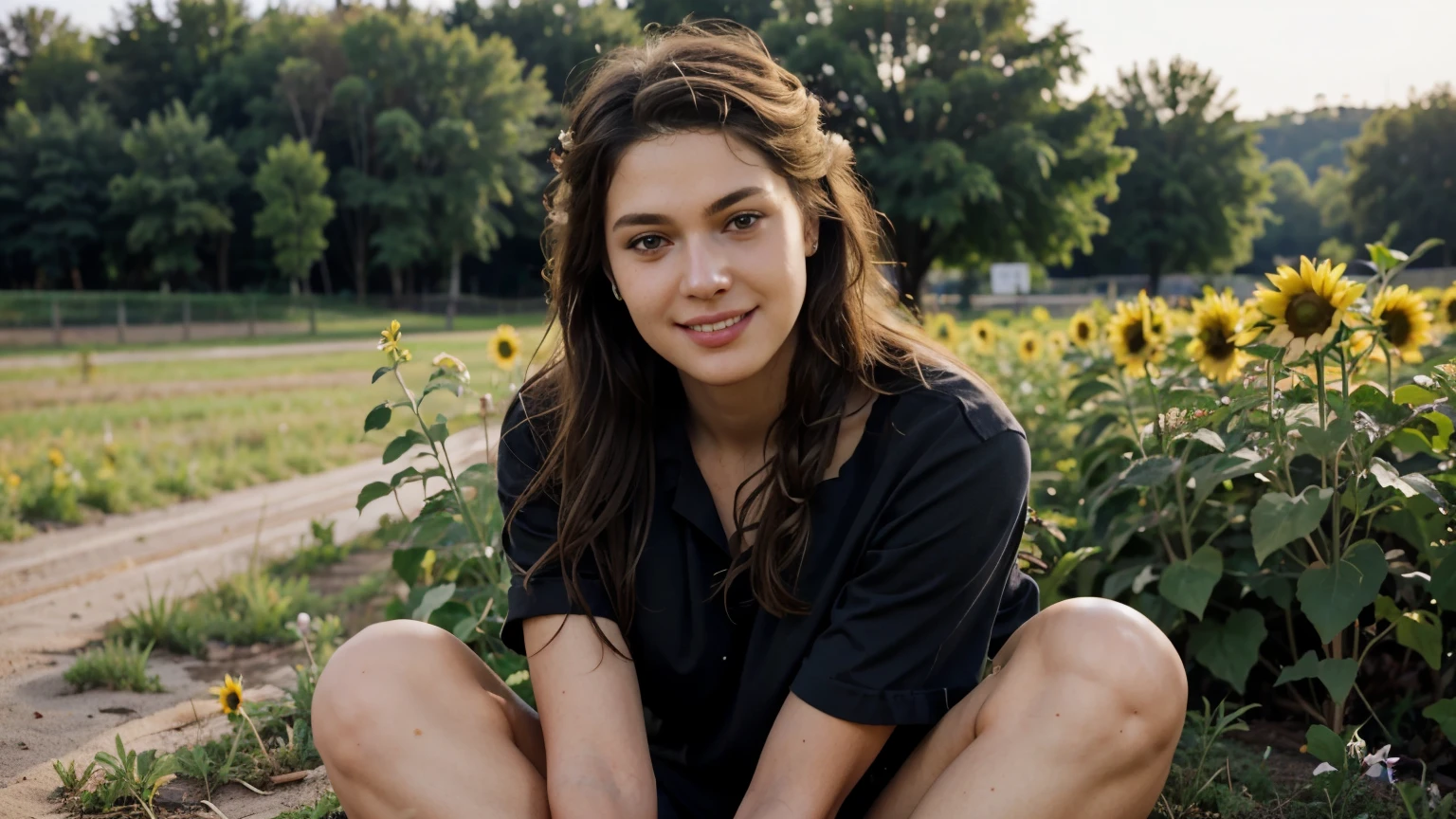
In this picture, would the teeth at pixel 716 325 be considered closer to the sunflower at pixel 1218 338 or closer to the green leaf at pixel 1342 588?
the green leaf at pixel 1342 588

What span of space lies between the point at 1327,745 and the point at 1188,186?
4774 centimetres

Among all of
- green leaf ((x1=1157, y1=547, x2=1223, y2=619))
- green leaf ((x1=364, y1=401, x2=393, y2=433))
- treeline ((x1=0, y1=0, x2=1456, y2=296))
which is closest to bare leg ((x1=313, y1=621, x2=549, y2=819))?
green leaf ((x1=364, y1=401, x2=393, y2=433))

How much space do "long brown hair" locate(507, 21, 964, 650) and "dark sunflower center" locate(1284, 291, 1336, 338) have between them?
67 cm

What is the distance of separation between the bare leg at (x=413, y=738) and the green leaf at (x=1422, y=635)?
1538 millimetres

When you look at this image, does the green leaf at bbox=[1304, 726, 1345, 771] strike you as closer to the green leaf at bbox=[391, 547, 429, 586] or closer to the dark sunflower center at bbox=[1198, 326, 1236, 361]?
the dark sunflower center at bbox=[1198, 326, 1236, 361]

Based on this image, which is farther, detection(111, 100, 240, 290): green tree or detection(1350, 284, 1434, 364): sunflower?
detection(111, 100, 240, 290): green tree

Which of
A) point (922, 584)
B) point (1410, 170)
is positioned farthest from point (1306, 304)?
point (1410, 170)

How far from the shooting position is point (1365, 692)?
2.27 metres

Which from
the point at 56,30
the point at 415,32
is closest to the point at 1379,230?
the point at 415,32

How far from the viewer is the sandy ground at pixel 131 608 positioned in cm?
229

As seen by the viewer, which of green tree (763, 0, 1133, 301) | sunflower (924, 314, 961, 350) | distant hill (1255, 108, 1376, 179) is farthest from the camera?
distant hill (1255, 108, 1376, 179)

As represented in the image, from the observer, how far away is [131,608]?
363 cm

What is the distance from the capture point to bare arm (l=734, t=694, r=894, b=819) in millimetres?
1602

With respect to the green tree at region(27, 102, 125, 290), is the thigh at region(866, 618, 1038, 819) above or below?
below
